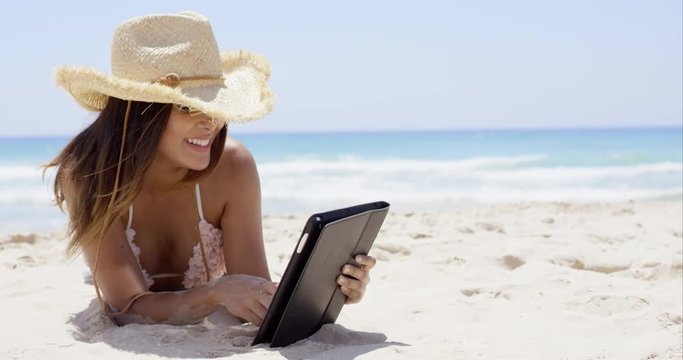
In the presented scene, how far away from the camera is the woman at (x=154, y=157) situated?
2.46 m

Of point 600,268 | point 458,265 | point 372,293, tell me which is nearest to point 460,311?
point 372,293

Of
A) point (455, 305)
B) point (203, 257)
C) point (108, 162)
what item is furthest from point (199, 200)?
point (455, 305)

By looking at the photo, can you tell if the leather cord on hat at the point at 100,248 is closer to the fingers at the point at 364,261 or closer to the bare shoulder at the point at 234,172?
the bare shoulder at the point at 234,172

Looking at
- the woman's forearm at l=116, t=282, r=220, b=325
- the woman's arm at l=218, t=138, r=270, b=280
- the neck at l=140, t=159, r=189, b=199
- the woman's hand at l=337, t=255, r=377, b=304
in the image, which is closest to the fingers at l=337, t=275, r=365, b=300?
the woman's hand at l=337, t=255, r=377, b=304

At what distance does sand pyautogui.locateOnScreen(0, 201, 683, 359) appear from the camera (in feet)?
7.91

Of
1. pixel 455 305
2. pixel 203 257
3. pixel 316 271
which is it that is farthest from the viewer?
pixel 455 305

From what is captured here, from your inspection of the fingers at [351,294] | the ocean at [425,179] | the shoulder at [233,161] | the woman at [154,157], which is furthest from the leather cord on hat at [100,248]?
the ocean at [425,179]

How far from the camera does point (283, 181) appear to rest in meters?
14.5

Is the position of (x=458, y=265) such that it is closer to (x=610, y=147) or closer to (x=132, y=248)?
(x=132, y=248)

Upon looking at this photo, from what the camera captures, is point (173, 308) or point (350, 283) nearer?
point (350, 283)

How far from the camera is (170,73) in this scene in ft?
8.16

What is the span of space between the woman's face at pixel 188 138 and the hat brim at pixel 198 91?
6 cm

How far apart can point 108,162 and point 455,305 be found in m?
1.47

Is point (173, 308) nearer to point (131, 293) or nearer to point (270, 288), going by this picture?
point (131, 293)
